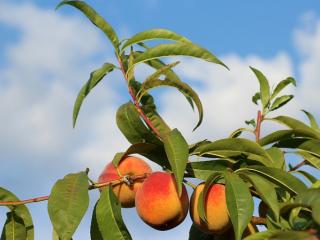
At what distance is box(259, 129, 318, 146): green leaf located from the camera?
2.01m

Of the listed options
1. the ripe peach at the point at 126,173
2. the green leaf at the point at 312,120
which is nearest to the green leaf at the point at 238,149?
the ripe peach at the point at 126,173

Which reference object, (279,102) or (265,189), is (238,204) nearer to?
(265,189)

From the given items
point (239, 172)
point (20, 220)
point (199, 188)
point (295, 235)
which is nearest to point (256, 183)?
point (239, 172)

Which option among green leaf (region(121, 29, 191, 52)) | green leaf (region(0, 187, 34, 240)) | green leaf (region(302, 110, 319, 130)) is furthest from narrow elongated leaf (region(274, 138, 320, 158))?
Result: green leaf (region(0, 187, 34, 240))

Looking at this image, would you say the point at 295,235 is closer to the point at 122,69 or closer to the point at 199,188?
the point at 199,188

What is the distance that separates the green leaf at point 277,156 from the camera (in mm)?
1933

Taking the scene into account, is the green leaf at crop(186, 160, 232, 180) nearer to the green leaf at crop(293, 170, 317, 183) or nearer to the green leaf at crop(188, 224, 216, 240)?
the green leaf at crop(188, 224, 216, 240)

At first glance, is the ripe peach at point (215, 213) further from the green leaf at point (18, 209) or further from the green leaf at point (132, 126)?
the green leaf at point (18, 209)

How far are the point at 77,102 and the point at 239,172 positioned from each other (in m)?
0.53

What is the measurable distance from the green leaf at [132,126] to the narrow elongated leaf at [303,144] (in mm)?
426

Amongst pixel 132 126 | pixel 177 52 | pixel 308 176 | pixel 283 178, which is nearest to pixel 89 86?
pixel 132 126

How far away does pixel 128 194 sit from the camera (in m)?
2.02

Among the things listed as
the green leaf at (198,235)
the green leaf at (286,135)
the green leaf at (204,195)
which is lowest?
the green leaf at (198,235)

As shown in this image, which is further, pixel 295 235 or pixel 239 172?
pixel 239 172
